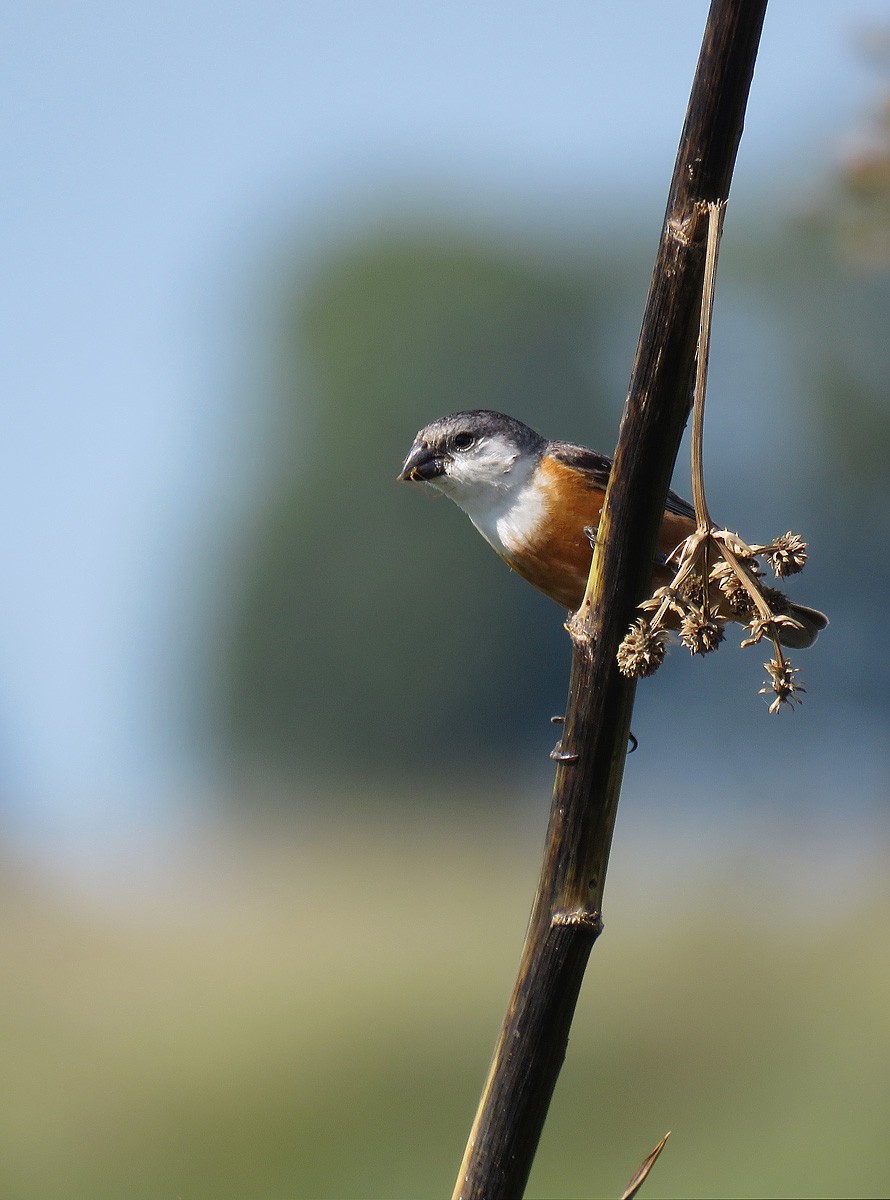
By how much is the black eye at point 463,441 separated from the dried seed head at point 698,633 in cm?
210

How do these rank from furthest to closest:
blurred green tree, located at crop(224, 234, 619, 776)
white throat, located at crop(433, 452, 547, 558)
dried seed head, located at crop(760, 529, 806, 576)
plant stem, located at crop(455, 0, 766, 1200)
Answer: blurred green tree, located at crop(224, 234, 619, 776) < white throat, located at crop(433, 452, 547, 558) < dried seed head, located at crop(760, 529, 806, 576) < plant stem, located at crop(455, 0, 766, 1200)

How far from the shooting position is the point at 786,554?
1.29m

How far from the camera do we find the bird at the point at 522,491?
3240 mm

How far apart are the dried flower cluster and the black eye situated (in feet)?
6.67

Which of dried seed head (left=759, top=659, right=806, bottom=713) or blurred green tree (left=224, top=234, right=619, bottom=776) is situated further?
blurred green tree (left=224, top=234, right=619, bottom=776)

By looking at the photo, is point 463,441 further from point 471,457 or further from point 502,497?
point 502,497

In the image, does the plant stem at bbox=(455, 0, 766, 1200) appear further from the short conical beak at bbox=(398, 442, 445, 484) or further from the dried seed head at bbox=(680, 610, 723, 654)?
the short conical beak at bbox=(398, 442, 445, 484)

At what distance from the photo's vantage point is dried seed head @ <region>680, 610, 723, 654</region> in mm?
1206

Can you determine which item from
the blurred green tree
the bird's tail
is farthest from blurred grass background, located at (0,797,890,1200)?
the blurred green tree

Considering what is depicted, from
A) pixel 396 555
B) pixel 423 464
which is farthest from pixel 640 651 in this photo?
pixel 396 555

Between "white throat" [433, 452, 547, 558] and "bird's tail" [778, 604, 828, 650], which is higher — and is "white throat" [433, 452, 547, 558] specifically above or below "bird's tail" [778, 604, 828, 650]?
above

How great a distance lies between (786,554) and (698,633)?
0.16 metres

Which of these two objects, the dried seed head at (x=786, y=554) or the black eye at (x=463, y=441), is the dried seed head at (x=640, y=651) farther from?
the black eye at (x=463, y=441)

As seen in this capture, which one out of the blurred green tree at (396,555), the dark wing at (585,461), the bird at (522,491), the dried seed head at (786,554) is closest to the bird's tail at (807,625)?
the bird at (522,491)
